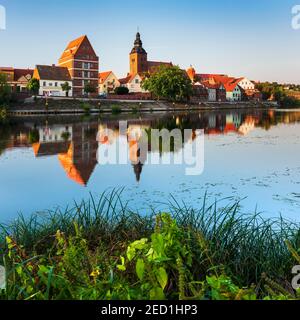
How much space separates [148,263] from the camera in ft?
7.84

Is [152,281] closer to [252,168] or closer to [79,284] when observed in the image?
[79,284]

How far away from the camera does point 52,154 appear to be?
1511cm

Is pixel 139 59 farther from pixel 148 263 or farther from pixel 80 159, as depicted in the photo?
pixel 148 263

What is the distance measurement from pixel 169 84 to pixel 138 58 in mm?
25749

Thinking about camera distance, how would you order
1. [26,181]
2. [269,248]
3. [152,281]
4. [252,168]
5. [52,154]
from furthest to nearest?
[52,154] → [252,168] → [26,181] → [269,248] → [152,281]

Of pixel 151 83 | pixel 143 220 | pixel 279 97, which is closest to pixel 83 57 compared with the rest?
pixel 151 83

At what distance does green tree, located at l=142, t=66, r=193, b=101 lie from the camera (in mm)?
59375

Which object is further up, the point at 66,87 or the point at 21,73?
the point at 21,73

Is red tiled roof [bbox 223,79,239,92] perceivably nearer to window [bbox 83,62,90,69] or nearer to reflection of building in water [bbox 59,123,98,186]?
window [bbox 83,62,90,69]

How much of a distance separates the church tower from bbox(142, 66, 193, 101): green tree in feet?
70.6

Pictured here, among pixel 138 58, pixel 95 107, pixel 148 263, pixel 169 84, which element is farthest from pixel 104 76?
pixel 148 263

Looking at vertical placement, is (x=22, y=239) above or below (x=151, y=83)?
below
